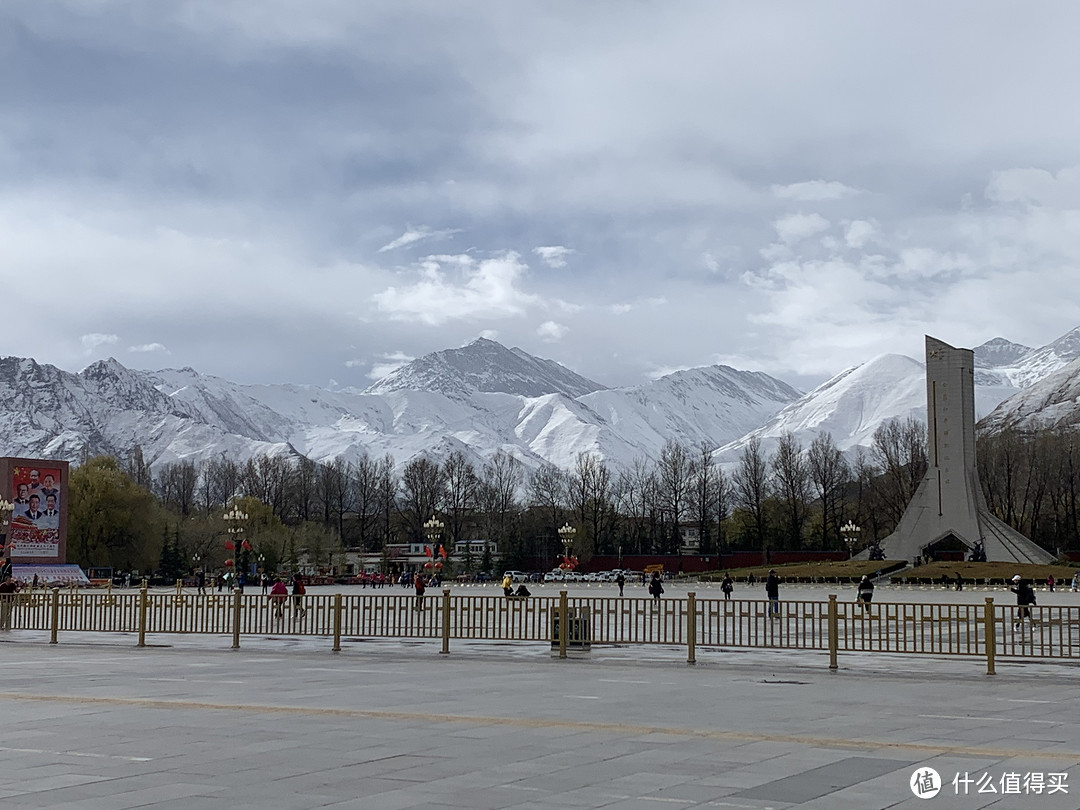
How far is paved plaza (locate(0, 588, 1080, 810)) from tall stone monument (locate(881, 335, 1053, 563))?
248 feet

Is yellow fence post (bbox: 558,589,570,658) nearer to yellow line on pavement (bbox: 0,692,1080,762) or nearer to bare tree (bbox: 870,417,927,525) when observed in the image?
yellow line on pavement (bbox: 0,692,1080,762)

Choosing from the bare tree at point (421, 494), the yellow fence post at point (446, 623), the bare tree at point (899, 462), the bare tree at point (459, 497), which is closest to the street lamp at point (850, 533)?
the bare tree at point (899, 462)

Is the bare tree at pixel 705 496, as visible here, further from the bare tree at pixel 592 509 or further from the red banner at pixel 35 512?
the red banner at pixel 35 512

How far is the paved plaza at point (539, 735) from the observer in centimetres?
768

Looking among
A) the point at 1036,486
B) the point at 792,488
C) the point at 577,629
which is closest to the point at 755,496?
the point at 792,488

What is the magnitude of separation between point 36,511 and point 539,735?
77006mm

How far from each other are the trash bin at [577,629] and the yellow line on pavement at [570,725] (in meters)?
9.10

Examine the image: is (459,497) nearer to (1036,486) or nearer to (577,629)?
(1036,486)

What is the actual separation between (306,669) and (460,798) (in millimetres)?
11340

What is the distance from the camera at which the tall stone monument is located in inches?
3541

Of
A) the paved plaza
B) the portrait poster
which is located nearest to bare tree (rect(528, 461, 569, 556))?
the portrait poster

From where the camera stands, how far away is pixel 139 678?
1650cm

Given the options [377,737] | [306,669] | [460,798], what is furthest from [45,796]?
[306,669]

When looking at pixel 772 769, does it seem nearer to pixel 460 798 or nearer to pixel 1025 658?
pixel 460 798
